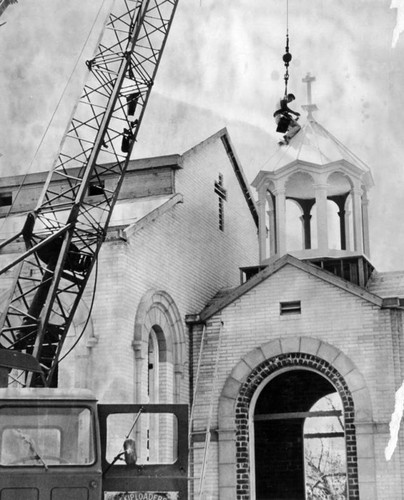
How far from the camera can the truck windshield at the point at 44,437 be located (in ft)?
34.8

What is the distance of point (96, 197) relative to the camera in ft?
86.1

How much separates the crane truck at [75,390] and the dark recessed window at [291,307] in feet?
12.6

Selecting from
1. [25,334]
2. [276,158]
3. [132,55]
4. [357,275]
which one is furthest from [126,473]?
[276,158]

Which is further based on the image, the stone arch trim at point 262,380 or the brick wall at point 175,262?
the stone arch trim at point 262,380

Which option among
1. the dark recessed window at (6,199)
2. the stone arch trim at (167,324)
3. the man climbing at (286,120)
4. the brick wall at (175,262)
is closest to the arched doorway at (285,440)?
the brick wall at (175,262)

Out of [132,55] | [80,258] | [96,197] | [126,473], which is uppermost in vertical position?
[132,55]

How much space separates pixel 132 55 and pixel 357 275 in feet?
26.9

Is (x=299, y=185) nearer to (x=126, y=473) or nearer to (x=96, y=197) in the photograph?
(x=96, y=197)

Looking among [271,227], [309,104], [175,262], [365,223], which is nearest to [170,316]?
[175,262]

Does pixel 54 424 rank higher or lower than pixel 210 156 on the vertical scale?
lower

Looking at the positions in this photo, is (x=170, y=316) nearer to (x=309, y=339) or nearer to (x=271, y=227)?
(x=309, y=339)

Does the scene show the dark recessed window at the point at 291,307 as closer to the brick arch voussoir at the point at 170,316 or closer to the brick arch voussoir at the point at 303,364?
the brick arch voussoir at the point at 303,364

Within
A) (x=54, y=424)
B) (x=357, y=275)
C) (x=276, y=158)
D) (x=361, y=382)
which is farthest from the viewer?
(x=276, y=158)

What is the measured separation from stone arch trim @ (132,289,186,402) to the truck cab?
11.1m
